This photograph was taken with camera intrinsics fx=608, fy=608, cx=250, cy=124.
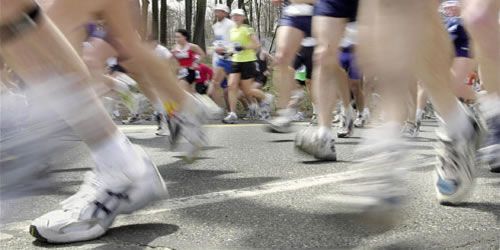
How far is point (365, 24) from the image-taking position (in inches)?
62.5

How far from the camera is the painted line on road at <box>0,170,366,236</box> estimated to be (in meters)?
1.96

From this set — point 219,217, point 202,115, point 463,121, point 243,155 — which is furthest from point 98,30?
point 463,121

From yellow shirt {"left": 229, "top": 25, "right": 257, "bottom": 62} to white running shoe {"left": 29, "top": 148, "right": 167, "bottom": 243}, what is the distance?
6.87m

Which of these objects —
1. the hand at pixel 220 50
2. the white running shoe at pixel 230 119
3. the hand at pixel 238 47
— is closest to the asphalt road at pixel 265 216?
the white running shoe at pixel 230 119

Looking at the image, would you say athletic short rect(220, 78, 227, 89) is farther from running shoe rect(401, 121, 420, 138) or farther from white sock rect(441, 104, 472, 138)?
white sock rect(441, 104, 472, 138)

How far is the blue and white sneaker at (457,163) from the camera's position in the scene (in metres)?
1.91

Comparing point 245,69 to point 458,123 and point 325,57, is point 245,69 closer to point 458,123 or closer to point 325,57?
point 325,57

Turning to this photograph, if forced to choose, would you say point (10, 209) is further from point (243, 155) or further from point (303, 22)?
point (303, 22)

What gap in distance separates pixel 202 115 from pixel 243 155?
49.7 inches

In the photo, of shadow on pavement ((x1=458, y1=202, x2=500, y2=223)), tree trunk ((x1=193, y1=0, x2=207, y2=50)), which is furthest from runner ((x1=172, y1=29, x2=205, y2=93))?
tree trunk ((x1=193, y1=0, x2=207, y2=50))

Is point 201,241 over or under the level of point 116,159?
under

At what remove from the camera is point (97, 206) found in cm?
170

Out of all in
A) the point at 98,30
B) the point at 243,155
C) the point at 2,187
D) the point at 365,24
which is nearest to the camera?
the point at 2,187

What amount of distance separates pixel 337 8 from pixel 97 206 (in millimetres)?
1755
